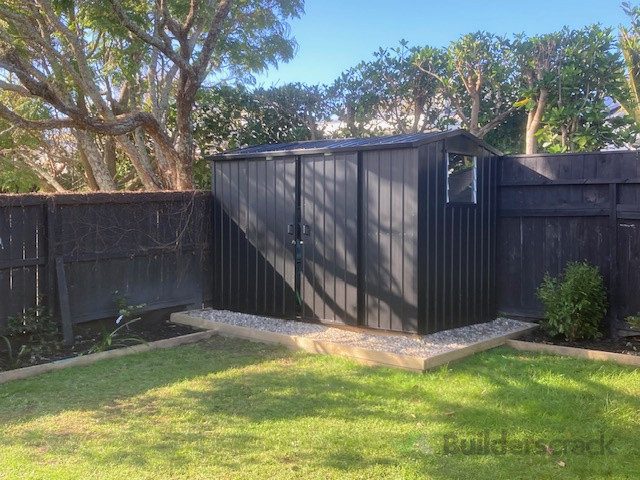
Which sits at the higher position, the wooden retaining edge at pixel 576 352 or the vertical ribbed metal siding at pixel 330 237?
the vertical ribbed metal siding at pixel 330 237

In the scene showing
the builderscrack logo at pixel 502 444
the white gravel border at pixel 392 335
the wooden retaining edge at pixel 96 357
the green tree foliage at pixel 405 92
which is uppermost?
the green tree foliage at pixel 405 92

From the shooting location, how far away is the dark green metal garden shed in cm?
Answer: 641

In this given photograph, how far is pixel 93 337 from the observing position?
6.69 m

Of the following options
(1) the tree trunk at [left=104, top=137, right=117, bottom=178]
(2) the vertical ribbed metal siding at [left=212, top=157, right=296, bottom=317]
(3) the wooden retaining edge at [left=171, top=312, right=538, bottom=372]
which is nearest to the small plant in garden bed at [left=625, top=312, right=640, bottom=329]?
(3) the wooden retaining edge at [left=171, top=312, right=538, bottom=372]

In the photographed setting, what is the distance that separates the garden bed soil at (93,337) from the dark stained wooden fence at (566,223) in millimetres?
3786

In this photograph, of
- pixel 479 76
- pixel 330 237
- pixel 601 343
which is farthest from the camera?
pixel 479 76

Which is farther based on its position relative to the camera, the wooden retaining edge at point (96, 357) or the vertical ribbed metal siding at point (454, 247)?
the vertical ribbed metal siding at point (454, 247)

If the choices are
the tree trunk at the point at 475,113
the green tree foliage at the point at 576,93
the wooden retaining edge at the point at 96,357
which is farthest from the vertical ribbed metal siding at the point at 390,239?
the tree trunk at the point at 475,113

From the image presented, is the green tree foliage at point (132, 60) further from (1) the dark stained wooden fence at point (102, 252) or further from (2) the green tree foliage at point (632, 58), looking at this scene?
(2) the green tree foliage at point (632, 58)

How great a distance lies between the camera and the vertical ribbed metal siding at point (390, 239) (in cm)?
634

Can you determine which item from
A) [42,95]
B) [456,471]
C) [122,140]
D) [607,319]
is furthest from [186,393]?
[122,140]

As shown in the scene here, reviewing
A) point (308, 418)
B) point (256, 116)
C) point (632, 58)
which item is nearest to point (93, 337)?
point (308, 418)

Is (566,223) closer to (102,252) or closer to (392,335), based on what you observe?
(392,335)

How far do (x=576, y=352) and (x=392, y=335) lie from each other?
1.76m
